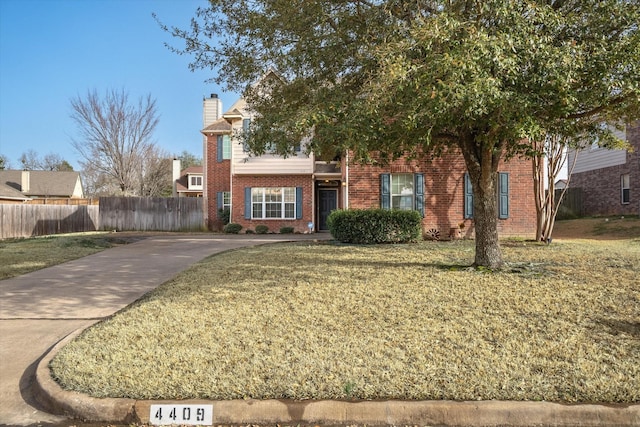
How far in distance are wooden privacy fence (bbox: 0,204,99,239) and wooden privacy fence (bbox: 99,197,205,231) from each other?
3.71 feet

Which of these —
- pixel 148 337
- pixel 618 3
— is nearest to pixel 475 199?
pixel 618 3

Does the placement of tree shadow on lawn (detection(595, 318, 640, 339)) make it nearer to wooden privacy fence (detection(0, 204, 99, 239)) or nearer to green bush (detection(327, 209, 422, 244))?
green bush (detection(327, 209, 422, 244))

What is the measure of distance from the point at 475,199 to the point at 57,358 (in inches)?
266

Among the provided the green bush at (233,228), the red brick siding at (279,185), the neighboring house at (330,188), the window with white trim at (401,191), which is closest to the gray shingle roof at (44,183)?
the neighboring house at (330,188)

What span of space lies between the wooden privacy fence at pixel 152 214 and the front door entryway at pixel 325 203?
6539 mm

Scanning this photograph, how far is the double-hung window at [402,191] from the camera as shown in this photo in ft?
49.9

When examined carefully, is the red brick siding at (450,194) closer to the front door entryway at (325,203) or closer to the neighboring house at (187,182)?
the front door entryway at (325,203)

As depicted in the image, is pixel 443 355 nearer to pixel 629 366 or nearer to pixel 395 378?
pixel 395 378

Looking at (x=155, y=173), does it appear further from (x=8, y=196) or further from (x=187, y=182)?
(x=8, y=196)

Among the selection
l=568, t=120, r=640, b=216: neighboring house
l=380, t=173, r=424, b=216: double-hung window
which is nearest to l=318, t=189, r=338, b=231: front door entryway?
l=380, t=173, r=424, b=216: double-hung window

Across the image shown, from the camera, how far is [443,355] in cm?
410

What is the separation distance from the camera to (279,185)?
20.6m

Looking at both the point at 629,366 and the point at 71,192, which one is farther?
the point at 71,192

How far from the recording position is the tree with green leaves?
5.38 metres
